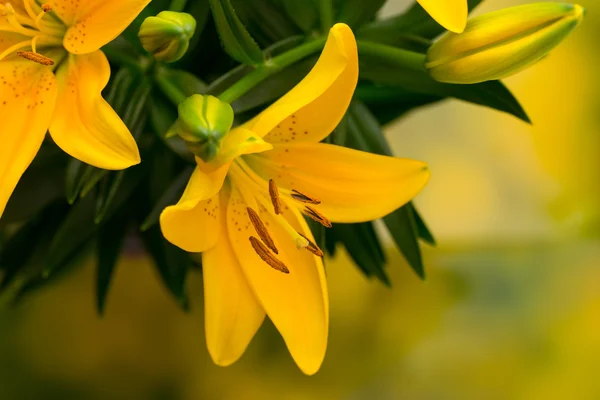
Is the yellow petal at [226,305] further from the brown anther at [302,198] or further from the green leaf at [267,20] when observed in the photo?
the green leaf at [267,20]

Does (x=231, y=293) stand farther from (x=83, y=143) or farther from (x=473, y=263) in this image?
(x=473, y=263)

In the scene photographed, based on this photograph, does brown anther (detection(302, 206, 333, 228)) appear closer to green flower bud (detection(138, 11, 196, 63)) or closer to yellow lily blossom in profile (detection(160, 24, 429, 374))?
yellow lily blossom in profile (detection(160, 24, 429, 374))

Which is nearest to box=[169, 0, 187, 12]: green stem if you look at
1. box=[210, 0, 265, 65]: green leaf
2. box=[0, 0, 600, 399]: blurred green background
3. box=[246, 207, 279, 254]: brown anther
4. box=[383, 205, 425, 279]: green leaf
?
box=[210, 0, 265, 65]: green leaf

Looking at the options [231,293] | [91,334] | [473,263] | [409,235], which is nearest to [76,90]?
[231,293]

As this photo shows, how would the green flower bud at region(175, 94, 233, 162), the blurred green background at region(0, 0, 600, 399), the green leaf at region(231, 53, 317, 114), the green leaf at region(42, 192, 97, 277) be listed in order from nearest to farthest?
the green flower bud at region(175, 94, 233, 162)
the green leaf at region(231, 53, 317, 114)
the green leaf at region(42, 192, 97, 277)
the blurred green background at region(0, 0, 600, 399)

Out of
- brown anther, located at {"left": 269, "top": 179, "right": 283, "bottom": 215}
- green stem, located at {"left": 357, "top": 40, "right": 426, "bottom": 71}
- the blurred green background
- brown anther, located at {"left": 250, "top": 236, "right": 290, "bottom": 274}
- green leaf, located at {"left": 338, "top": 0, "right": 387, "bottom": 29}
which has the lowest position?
the blurred green background

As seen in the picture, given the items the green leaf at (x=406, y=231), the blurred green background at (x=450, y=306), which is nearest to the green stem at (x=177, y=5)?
the green leaf at (x=406, y=231)

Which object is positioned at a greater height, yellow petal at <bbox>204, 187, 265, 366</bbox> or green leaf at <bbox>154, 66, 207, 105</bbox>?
green leaf at <bbox>154, 66, 207, 105</bbox>
